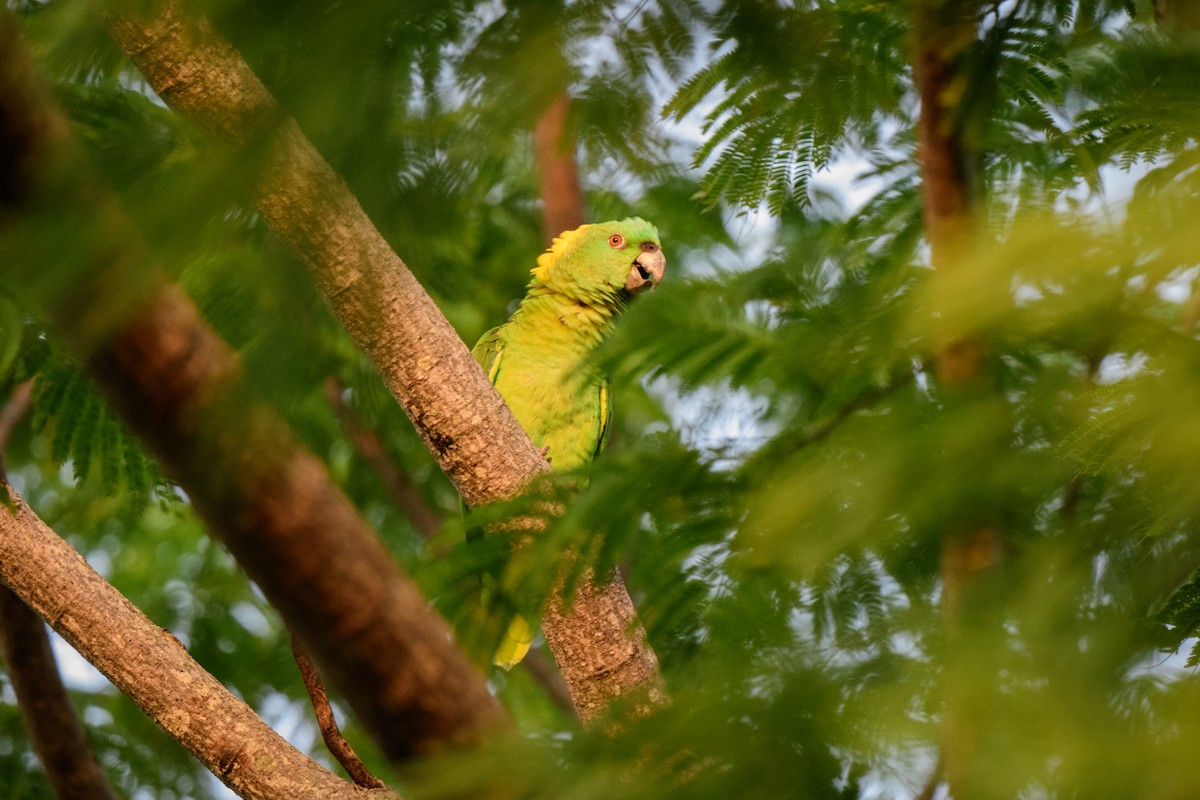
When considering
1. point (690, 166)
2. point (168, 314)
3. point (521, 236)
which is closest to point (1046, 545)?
point (168, 314)

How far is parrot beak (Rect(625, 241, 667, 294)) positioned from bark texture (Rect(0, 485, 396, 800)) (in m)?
1.89

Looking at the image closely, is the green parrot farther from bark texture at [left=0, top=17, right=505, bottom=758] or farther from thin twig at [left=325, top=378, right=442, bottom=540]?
bark texture at [left=0, top=17, right=505, bottom=758]

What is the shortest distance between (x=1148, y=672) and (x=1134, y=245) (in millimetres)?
290

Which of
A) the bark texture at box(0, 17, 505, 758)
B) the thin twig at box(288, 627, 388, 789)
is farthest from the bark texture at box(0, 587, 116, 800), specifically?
the bark texture at box(0, 17, 505, 758)

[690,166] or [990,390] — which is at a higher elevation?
[690,166]

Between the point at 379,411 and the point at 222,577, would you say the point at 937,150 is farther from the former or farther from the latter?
the point at 222,577

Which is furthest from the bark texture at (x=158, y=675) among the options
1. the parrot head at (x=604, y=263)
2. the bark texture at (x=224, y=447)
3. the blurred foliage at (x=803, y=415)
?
the parrot head at (x=604, y=263)

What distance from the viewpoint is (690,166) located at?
132 centimetres

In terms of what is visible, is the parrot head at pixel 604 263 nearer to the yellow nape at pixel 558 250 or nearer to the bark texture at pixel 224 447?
the yellow nape at pixel 558 250

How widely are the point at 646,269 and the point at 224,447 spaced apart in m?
2.84

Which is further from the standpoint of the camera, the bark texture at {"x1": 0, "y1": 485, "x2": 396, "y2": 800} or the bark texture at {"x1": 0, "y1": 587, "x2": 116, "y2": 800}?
the bark texture at {"x1": 0, "y1": 587, "x2": 116, "y2": 800}

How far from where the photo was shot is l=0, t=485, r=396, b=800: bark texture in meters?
1.84

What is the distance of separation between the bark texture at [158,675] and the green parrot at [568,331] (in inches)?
56.5

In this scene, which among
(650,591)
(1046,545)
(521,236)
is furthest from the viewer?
(521,236)
